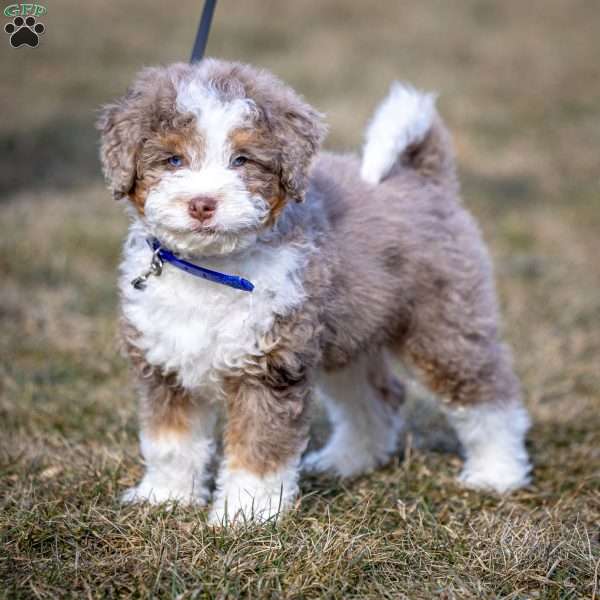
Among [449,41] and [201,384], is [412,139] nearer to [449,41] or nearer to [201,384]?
[201,384]

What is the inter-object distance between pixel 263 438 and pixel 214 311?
53 cm

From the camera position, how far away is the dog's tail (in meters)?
4.22

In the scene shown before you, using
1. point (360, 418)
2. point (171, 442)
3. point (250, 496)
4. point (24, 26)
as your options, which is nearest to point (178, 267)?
point (171, 442)

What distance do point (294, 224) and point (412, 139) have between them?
1.08 meters

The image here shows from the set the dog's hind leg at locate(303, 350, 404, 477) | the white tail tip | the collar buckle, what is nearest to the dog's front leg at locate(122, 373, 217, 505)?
the collar buckle

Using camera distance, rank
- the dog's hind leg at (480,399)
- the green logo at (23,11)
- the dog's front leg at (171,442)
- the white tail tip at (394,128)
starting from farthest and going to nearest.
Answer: the dog's hind leg at (480,399), the white tail tip at (394,128), the green logo at (23,11), the dog's front leg at (171,442)

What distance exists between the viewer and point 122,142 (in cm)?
334

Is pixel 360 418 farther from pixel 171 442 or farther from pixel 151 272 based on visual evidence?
pixel 151 272

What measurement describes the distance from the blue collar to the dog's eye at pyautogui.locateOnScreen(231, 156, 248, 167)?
43cm

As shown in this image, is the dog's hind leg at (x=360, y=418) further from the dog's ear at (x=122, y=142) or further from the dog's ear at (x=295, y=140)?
the dog's ear at (x=122, y=142)

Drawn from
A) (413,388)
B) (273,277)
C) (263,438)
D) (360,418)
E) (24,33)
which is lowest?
(413,388)

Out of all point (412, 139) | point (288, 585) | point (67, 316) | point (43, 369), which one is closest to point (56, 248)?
point (67, 316)

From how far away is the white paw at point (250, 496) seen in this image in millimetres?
3553

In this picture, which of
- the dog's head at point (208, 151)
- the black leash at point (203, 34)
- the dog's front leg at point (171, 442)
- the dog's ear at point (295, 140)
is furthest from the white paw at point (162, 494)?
the black leash at point (203, 34)
